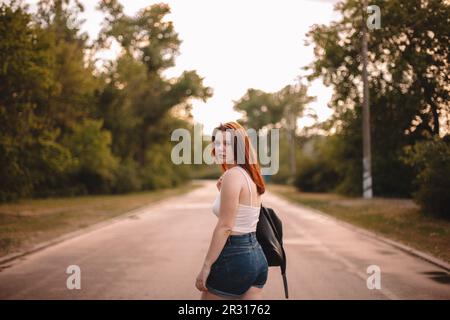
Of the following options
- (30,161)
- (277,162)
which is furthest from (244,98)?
(30,161)

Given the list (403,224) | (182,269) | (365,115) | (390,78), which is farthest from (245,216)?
Result: (365,115)

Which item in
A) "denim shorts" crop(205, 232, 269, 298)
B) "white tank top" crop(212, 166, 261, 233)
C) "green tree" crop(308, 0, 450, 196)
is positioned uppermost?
"green tree" crop(308, 0, 450, 196)

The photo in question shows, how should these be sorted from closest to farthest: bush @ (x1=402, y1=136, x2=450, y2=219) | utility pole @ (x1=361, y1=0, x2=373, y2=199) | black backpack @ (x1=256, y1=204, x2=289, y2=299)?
black backpack @ (x1=256, y1=204, x2=289, y2=299) < bush @ (x1=402, y1=136, x2=450, y2=219) < utility pole @ (x1=361, y1=0, x2=373, y2=199)

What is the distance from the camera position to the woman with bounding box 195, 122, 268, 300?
340 centimetres

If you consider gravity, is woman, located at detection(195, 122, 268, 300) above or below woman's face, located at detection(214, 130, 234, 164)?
below

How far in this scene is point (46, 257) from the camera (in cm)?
1089

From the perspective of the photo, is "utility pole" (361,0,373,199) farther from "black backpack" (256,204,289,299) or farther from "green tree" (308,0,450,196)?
"black backpack" (256,204,289,299)

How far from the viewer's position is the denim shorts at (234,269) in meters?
3.47

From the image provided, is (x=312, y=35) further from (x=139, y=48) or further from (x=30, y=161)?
(x=139, y=48)

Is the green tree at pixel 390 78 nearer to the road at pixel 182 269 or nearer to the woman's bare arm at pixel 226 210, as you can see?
the road at pixel 182 269

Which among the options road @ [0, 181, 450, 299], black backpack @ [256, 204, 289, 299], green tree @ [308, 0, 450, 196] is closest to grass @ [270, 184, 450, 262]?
road @ [0, 181, 450, 299]

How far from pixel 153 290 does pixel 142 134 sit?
49203 millimetres

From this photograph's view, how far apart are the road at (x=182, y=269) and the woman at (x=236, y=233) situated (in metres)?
3.81

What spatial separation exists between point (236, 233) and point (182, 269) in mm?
6094
